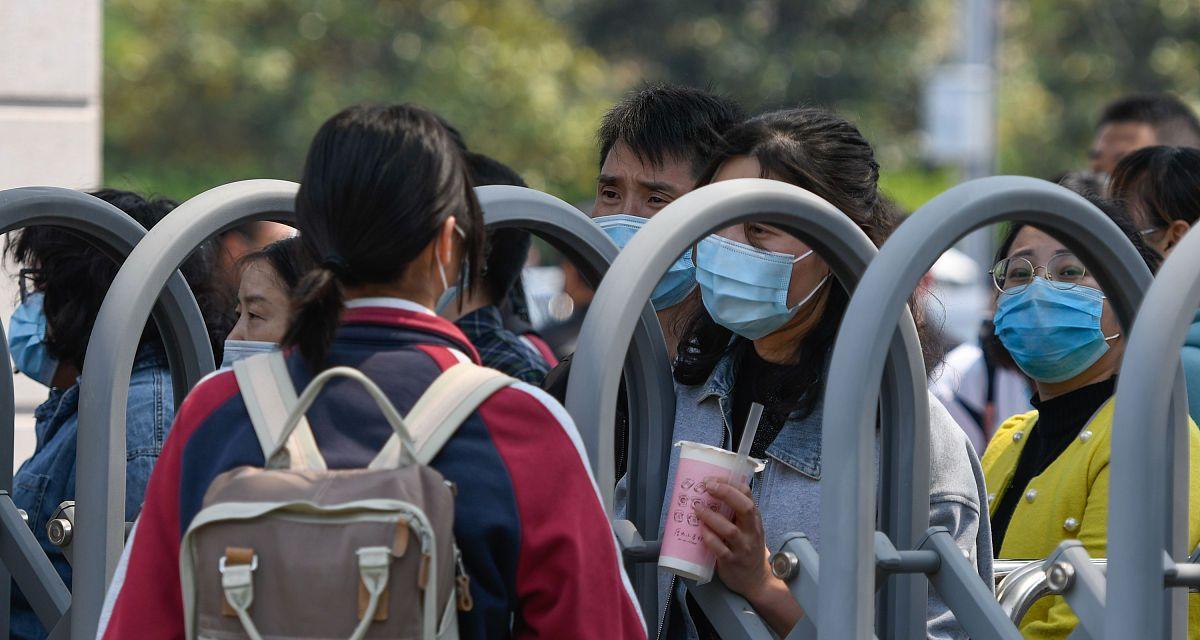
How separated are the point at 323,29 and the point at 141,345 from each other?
1764cm

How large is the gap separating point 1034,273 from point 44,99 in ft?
9.53

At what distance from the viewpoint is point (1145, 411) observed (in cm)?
186

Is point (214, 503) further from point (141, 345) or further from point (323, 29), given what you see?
point (323, 29)

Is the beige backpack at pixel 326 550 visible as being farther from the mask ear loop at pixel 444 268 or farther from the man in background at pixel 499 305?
the man in background at pixel 499 305

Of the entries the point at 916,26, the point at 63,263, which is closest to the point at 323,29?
the point at 916,26

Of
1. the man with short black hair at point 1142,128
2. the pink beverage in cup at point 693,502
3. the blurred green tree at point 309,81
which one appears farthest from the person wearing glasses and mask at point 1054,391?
the blurred green tree at point 309,81

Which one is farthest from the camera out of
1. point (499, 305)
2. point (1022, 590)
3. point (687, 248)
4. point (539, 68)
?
point (539, 68)

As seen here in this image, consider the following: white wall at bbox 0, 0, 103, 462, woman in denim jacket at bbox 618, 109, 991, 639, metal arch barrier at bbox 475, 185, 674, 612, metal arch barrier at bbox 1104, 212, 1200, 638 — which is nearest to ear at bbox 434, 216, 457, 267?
metal arch barrier at bbox 475, 185, 674, 612

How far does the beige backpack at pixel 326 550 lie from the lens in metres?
1.58

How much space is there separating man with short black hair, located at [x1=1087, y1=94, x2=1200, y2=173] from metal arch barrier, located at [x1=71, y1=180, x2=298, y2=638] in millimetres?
4063

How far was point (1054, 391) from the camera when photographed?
118 inches

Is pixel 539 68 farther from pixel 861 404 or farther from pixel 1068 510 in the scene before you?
pixel 861 404

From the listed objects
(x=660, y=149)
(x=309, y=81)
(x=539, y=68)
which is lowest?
(x=660, y=149)

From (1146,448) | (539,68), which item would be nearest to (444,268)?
(1146,448)
